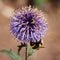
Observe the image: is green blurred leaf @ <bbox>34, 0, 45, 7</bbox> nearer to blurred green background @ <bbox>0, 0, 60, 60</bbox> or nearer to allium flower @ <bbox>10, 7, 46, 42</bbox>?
blurred green background @ <bbox>0, 0, 60, 60</bbox>

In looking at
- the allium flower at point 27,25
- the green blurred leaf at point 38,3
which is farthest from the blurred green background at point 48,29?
→ the allium flower at point 27,25

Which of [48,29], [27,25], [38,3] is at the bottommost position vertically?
[27,25]

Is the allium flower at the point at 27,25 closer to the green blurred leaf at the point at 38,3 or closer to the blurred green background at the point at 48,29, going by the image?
the blurred green background at the point at 48,29

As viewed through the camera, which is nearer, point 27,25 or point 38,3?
point 27,25

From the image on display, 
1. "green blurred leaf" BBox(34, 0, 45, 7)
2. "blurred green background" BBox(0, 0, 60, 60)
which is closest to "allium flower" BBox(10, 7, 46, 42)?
"blurred green background" BBox(0, 0, 60, 60)

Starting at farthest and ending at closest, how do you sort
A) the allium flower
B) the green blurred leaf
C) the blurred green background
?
the green blurred leaf
the blurred green background
the allium flower

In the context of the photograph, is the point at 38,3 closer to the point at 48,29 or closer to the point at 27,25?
the point at 48,29

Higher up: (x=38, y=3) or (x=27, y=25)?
(x=38, y=3)

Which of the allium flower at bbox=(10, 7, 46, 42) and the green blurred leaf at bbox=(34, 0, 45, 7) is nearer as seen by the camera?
the allium flower at bbox=(10, 7, 46, 42)

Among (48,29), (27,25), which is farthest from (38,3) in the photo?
(27,25)

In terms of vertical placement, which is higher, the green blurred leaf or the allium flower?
the green blurred leaf
